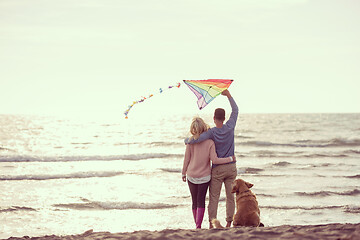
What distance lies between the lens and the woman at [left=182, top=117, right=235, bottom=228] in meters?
6.09

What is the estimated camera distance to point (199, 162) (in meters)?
6.15

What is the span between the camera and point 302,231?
510cm

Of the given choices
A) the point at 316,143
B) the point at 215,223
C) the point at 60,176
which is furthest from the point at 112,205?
the point at 316,143

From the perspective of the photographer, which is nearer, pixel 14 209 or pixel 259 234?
pixel 259 234

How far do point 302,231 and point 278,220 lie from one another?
14.6 feet

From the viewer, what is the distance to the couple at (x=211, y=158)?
20.0 feet

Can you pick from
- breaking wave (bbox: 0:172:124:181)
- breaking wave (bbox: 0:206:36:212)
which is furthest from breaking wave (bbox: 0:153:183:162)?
breaking wave (bbox: 0:206:36:212)

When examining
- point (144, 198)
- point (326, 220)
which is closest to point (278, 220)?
point (326, 220)

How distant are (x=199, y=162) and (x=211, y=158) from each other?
0.60 ft

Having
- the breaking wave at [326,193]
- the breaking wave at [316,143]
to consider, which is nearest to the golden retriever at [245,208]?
the breaking wave at [326,193]

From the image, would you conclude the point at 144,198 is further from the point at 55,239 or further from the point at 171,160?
the point at 171,160

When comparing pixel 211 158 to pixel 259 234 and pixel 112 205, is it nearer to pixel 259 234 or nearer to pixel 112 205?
pixel 259 234

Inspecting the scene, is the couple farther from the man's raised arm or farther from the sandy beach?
the sandy beach

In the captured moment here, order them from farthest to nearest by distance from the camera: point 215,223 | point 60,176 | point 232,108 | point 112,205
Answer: point 60,176 → point 112,205 → point 232,108 → point 215,223
